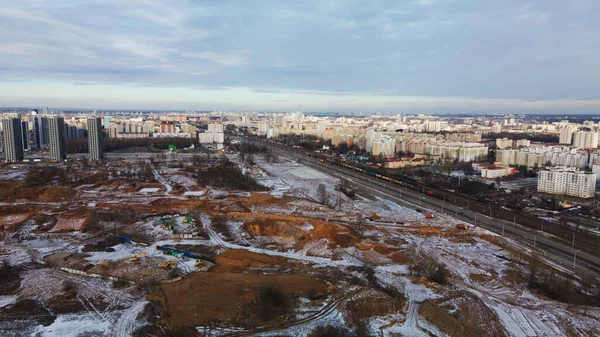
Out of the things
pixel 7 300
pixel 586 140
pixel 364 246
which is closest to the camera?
pixel 7 300

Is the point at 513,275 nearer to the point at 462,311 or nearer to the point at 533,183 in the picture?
the point at 462,311

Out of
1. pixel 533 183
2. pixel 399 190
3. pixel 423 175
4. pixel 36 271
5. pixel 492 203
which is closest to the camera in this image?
pixel 36 271

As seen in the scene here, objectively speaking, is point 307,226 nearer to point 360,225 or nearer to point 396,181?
point 360,225

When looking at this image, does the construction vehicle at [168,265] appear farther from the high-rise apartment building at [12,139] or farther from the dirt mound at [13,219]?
the high-rise apartment building at [12,139]

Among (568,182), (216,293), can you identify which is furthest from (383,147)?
(216,293)

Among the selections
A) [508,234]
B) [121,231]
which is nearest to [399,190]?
[508,234]
